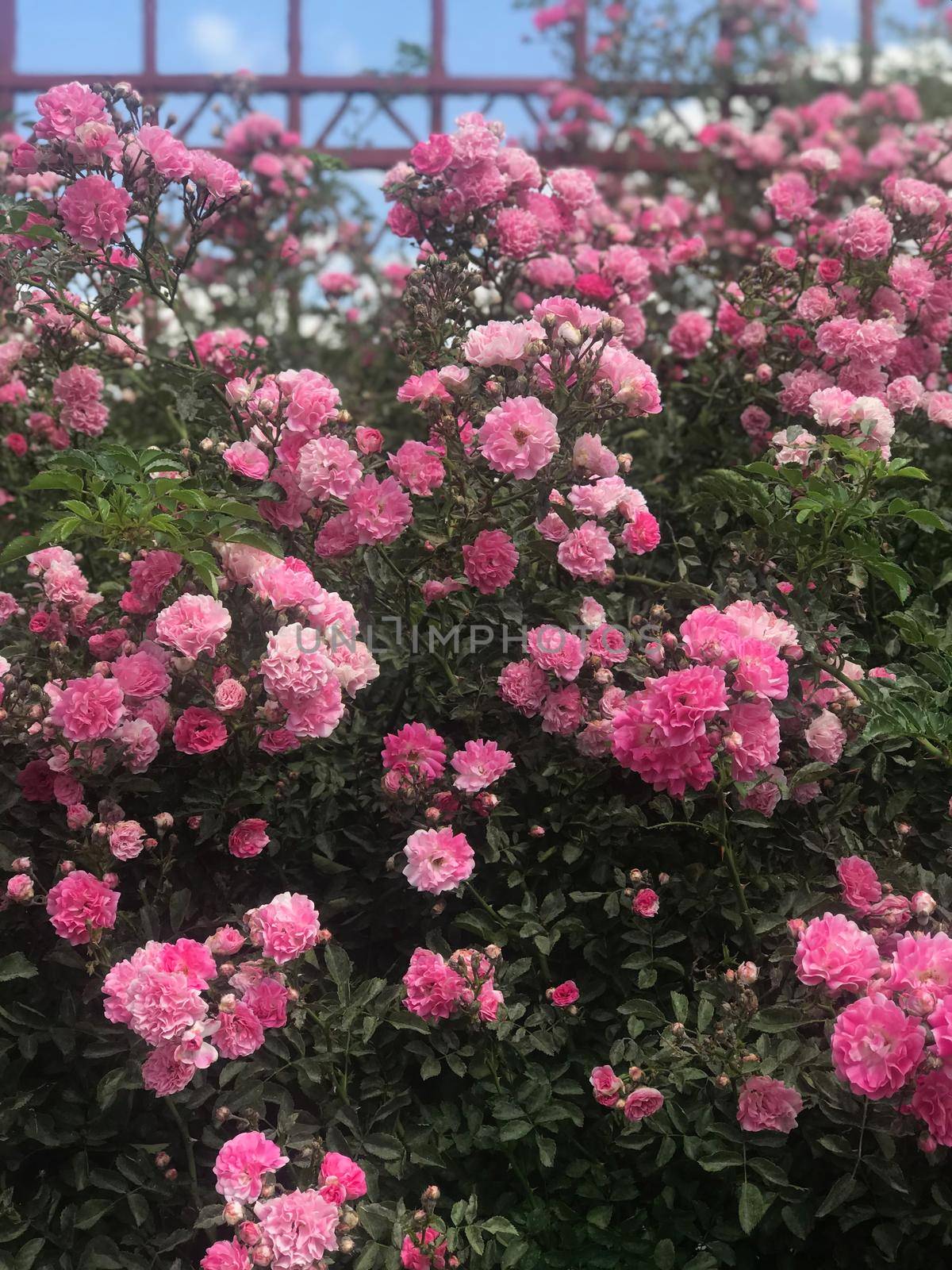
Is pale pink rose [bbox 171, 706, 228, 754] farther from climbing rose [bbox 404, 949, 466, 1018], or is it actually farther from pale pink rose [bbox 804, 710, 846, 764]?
pale pink rose [bbox 804, 710, 846, 764]

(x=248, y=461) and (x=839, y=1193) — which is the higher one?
(x=248, y=461)

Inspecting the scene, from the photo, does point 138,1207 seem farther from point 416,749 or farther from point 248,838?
point 416,749

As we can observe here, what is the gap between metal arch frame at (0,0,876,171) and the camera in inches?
261

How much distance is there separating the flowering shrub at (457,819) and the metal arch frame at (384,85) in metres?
4.48

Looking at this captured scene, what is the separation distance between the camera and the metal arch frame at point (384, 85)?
6641 millimetres

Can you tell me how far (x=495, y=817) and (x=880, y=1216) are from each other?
3.06 ft

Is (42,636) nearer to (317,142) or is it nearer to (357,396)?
(357,396)

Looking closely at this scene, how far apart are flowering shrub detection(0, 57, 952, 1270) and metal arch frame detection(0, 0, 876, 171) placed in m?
4.48

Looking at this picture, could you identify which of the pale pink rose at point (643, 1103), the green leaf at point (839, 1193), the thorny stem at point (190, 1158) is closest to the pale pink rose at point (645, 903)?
the pale pink rose at point (643, 1103)

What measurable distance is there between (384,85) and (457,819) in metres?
5.79

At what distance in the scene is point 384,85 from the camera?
6.71 meters

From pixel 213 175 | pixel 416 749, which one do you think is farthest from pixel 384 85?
pixel 416 749

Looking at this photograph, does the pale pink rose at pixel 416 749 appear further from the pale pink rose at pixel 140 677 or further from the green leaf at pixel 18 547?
the green leaf at pixel 18 547

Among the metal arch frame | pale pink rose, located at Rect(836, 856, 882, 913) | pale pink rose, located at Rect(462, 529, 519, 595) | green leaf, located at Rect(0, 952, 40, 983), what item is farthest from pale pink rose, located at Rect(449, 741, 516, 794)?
the metal arch frame
